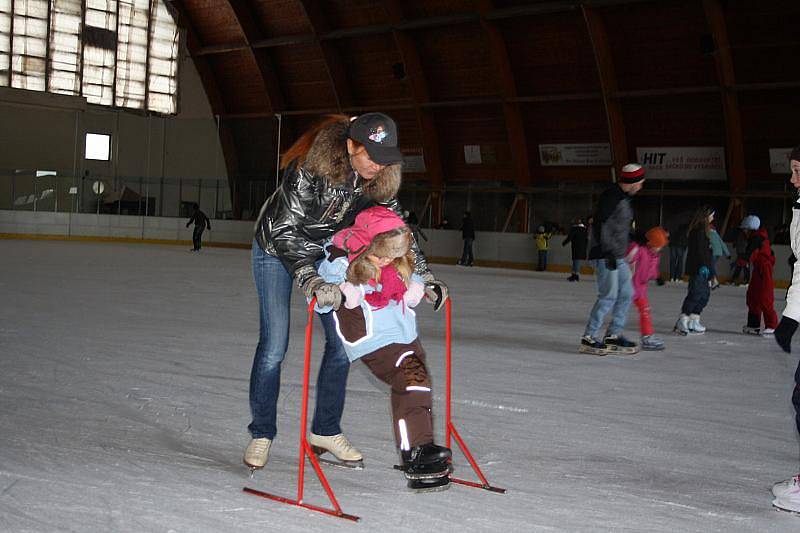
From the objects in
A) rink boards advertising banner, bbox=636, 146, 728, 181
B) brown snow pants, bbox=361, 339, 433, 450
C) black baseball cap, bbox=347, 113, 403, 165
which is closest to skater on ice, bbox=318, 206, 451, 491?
brown snow pants, bbox=361, 339, 433, 450

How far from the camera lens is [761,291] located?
1060cm

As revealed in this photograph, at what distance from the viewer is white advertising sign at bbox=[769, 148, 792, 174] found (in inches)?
896

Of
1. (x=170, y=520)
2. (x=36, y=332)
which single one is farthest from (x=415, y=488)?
(x=36, y=332)

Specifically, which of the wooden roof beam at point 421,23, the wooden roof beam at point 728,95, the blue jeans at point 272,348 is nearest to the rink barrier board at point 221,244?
the wooden roof beam at point 728,95

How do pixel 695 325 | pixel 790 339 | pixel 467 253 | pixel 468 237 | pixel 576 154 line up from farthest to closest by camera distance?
pixel 576 154 → pixel 467 253 → pixel 468 237 → pixel 695 325 → pixel 790 339

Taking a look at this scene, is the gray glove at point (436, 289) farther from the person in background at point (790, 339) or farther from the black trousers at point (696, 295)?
the black trousers at point (696, 295)

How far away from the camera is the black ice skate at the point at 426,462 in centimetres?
351

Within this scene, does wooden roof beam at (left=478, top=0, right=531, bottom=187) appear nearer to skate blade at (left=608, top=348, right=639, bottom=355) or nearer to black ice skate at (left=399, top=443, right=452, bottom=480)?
skate blade at (left=608, top=348, right=639, bottom=355)

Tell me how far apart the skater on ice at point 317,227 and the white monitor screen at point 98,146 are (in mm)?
32464

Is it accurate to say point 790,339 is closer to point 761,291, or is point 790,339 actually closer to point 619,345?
point 619,345

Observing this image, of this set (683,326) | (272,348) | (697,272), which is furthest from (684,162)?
(272,348)

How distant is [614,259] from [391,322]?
498 cm

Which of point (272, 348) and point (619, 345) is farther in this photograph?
point (619, 345)

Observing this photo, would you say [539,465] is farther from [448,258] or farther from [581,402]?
[448,258]
